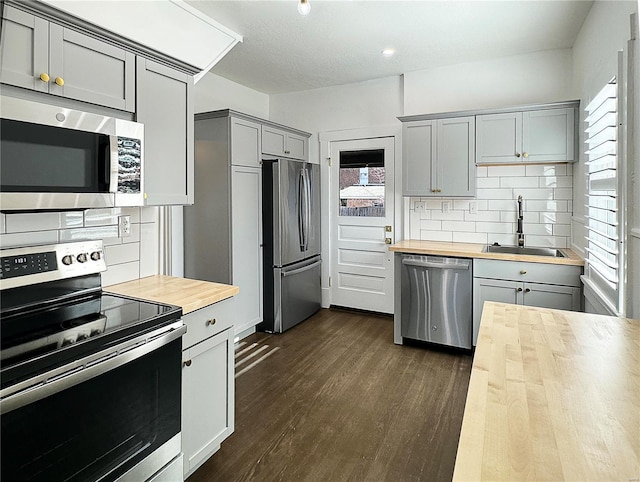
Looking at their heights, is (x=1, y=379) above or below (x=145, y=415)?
above

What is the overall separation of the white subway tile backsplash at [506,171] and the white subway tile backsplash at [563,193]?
323mm

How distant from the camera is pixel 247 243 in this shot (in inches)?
151

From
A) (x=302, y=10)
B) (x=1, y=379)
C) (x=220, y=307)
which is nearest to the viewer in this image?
(x=1, y=379)

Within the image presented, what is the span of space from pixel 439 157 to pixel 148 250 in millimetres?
2691

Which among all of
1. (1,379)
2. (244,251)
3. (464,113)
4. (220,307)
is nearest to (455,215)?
(464,113)

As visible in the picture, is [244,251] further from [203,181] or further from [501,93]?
[501,93]

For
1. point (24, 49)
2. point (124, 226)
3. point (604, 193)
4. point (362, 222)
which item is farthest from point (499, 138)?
point (24, 49)

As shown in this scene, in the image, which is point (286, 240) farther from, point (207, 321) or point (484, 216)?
point (207, 321)

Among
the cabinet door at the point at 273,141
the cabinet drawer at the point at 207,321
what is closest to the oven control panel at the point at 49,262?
the cabinet drawer at the point at 207,321

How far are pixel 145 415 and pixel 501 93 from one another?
12.9ft

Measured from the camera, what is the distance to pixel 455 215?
4.04 meters

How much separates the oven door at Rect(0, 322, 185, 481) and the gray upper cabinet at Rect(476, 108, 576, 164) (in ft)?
10.0

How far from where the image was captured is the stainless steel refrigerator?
3.97m

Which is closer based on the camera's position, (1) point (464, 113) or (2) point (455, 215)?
(1) point (464, 113)
